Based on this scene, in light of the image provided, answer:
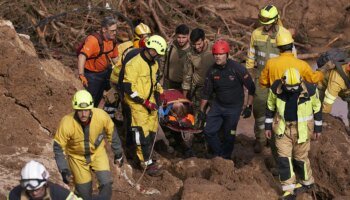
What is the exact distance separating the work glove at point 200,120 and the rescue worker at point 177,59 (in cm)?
92

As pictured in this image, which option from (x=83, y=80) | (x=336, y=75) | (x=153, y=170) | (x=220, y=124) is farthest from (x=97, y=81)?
(x=336, y=75)

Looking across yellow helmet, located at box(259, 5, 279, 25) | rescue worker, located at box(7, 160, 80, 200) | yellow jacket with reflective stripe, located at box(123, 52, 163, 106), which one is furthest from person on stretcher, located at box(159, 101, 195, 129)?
rescue worker, located at box(7, 160, 80, 200)

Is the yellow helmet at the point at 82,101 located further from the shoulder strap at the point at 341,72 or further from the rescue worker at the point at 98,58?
the shoulder strap at the point at 341,72

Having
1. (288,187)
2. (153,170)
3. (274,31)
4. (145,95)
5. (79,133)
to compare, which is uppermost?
(274,31)

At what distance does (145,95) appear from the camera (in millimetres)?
9633

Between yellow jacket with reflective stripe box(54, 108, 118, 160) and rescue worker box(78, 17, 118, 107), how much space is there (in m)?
1.93

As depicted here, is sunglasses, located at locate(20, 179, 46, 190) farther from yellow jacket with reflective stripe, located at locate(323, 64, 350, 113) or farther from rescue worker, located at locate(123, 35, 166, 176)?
yellow jacket with reflective stripe, located at locate(323, 64, 350, 113)

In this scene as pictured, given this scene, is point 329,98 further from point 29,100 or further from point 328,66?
point 29,100

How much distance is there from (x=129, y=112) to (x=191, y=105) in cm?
131

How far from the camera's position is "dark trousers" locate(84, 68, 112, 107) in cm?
1040

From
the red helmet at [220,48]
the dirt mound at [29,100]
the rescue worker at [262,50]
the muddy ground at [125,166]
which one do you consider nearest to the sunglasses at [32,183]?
the muddy ground at [125,166]

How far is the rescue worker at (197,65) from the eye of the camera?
10133mm

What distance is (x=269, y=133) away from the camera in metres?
8.92

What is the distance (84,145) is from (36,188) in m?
1.96
